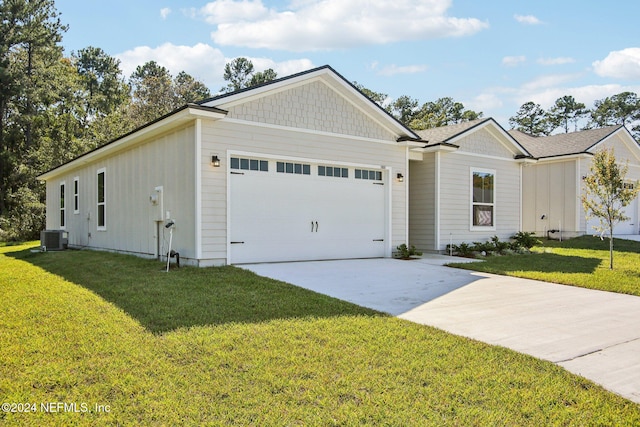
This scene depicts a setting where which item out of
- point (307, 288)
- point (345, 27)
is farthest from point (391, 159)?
point (307, 288)

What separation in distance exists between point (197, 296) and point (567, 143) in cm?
1650

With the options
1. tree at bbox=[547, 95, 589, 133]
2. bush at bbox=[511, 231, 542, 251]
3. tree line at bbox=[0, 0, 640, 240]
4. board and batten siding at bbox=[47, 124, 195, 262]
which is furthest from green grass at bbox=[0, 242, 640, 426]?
tree at bbox=[547, 95, 589, 133]

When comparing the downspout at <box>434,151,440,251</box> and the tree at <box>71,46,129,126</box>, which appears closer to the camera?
the downspout at <box>434,151,440,251</box>

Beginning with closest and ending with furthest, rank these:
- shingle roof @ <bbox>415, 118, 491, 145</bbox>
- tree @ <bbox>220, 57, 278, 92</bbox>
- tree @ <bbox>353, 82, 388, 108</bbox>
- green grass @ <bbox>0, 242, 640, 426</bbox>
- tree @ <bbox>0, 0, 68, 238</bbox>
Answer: green grass @ <bbox>0, 242, 640, 426</bbox> → shingle roof @ <bbox>415, 118, 491, 145</bbox> → tree @ <bbox>0, 0, 68, 238</bbox> → tree @ <bbox>353, 82, 388, 108</bbox> → tree @ <bbox>220, 57, 278, 92</bbox>

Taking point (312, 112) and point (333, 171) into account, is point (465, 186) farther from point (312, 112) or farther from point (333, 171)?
point (312, 112)

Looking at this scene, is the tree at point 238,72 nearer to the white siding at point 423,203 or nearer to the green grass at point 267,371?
the white siding at point 423,203

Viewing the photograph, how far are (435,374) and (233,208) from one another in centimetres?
648

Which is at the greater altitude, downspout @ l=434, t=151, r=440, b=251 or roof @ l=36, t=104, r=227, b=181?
roof @ l=36, t=104, r=227, b=181

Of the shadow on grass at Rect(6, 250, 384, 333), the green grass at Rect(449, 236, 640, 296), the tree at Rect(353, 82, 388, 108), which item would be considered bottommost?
the green grass at Rect(449, 236, 640, 296)

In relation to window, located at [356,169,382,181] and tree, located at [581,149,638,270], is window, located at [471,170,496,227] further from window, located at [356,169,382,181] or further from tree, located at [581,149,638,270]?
tree, located at [581,149,638,270]

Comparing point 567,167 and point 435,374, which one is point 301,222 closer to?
point 435,374

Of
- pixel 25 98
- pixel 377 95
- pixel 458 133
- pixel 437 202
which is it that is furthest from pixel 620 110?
pixel 25 98

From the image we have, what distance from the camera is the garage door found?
9.38 metres

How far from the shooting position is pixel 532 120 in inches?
1921
